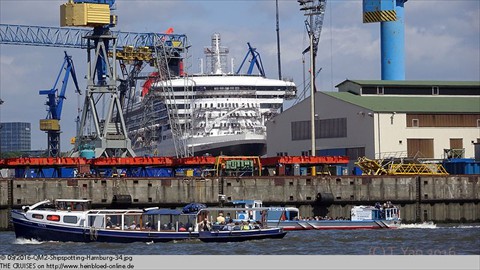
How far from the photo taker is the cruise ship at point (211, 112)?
162125 mm

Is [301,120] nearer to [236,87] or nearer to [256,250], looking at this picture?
[236,87]

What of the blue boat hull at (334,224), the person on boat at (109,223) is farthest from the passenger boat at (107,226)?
the blue boat hull at (334,224)

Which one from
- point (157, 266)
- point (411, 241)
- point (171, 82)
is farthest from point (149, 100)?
point (157, 266)

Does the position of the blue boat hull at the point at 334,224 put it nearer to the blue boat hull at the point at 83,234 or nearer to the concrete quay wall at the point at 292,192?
the concrete quay wall at the point at 292,192

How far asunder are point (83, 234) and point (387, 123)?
51.0 meters

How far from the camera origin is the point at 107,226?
7444 centimetres

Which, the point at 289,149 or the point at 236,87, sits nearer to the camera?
the point at 289,149

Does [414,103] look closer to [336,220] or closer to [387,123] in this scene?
[387,123]

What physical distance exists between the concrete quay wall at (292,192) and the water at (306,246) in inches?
622

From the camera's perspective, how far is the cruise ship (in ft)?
532

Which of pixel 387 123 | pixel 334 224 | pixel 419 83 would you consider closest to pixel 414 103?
pixel 419 83

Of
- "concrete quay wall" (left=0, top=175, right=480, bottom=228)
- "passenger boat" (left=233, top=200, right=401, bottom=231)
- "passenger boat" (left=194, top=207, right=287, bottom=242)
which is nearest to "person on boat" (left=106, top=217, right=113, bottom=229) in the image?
"passenger boat" (left=194, top=207, right=287, bottom=242)

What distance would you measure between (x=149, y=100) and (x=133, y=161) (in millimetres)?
68203

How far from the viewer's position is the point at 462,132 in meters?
122
